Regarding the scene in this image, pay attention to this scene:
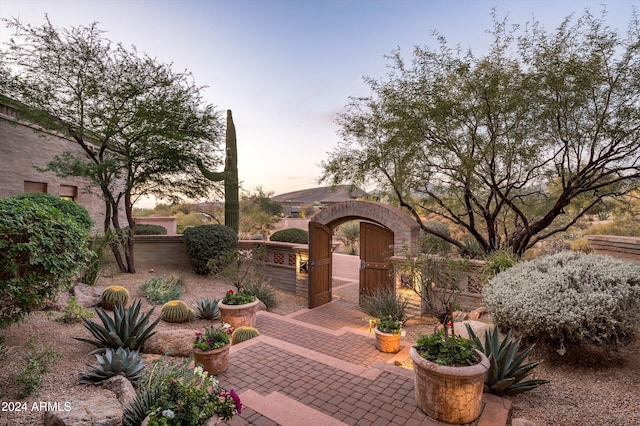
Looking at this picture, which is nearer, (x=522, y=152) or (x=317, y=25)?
(x=522, y=152)

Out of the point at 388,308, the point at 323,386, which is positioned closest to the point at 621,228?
the point at 388,308

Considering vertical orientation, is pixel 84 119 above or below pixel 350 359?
above

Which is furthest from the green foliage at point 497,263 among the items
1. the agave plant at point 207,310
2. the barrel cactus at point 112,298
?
the barrel cactus at point 112,298

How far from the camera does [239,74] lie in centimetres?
1112

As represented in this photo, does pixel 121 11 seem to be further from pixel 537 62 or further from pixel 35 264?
pixel 537 62

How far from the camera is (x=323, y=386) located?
13.3ft

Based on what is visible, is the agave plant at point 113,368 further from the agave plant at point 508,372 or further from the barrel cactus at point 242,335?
the agave plant at point 508,372

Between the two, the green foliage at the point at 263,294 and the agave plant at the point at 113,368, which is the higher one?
the agave plant at the point at 113,368

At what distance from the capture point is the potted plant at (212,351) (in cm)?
422

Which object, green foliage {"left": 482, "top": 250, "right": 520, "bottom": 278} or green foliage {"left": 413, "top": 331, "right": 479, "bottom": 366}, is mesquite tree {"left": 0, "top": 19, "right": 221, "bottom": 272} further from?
green foliage {"left": 482, "top": 250, "right": 520, "bottom": 278}

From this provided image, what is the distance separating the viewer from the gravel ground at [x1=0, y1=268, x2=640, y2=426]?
3076mm

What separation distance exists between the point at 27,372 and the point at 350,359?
438 cm

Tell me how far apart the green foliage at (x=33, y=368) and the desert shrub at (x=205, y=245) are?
247 inches

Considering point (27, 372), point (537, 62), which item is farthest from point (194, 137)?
point (537, 62)
